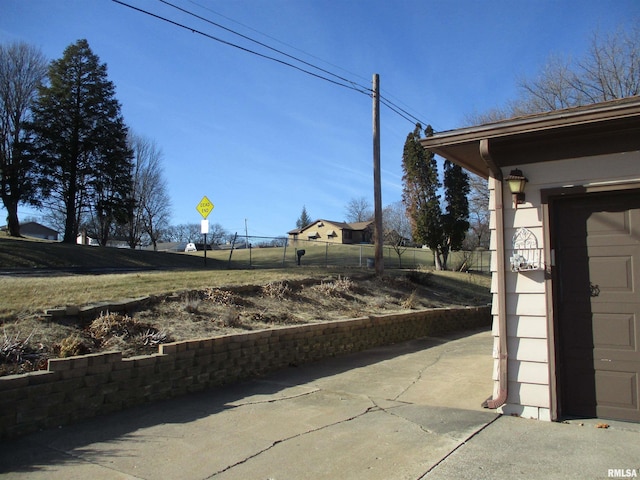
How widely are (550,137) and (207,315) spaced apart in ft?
19.4

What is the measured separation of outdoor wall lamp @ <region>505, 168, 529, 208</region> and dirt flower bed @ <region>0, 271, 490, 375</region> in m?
4.80

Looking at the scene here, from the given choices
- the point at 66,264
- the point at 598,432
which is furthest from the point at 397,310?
the point at 66,264

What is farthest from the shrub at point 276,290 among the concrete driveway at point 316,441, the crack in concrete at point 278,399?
the crack in concrete at point 278,399

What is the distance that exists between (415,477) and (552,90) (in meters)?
23.8

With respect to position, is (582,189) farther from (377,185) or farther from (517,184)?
(377,185)

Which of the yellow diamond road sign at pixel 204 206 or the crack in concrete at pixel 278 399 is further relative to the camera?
the yellow diamond road sign at pixel 204 206

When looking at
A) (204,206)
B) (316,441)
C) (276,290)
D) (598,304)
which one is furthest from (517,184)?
(204,206)

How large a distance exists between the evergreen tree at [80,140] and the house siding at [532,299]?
29798 mm

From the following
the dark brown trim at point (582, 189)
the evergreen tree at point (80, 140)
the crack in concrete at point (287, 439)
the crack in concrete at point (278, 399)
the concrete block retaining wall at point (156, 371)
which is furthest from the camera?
the evergreen tree at point (80, 140)

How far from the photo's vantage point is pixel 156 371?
633cm

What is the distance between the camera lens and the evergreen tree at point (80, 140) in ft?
95.6

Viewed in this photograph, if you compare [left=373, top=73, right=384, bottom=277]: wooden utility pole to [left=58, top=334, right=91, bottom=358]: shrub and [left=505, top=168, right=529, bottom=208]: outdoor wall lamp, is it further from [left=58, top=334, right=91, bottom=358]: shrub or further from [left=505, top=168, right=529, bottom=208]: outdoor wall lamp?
[left=58, top=334, right=91, bottom=358]: shrub

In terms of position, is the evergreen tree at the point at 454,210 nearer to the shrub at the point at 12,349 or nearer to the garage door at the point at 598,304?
the garage door at the point at 598,304

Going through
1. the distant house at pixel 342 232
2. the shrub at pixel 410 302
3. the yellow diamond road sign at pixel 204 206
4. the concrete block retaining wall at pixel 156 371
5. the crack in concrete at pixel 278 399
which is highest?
the distant house at pixel 342 232
